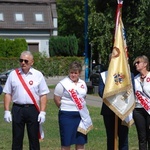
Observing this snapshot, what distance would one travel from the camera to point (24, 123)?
8680 mm

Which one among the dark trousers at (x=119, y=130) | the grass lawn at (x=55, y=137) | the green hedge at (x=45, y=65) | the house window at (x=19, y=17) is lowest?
the green hedge at (x=45, y=65)

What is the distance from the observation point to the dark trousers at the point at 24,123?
856 cm

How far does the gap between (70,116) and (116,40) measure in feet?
5.16

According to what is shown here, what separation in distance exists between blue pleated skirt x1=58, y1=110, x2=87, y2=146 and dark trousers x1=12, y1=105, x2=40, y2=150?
44 cm

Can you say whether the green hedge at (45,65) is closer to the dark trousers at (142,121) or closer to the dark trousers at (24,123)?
the dark trousers at (142,121)

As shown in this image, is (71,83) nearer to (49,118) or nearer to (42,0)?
(49,118)

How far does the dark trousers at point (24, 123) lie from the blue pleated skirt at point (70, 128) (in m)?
0.44

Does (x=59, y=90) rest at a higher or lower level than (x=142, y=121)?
higher

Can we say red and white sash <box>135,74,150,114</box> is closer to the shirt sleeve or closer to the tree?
the shirt sleeve

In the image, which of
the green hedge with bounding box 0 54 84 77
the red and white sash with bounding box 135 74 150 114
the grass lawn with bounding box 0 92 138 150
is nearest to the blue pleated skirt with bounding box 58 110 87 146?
the red and white sash with bounding box 135 74 150 114

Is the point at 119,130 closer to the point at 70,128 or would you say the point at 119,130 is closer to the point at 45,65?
the point at 70,128

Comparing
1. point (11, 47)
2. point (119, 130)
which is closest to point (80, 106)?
point (119, 130)

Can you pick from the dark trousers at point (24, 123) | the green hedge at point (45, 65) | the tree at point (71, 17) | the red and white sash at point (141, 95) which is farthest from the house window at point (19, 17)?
the dark trousers at point (24, 123)

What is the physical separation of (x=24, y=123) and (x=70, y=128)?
0.76 meters
